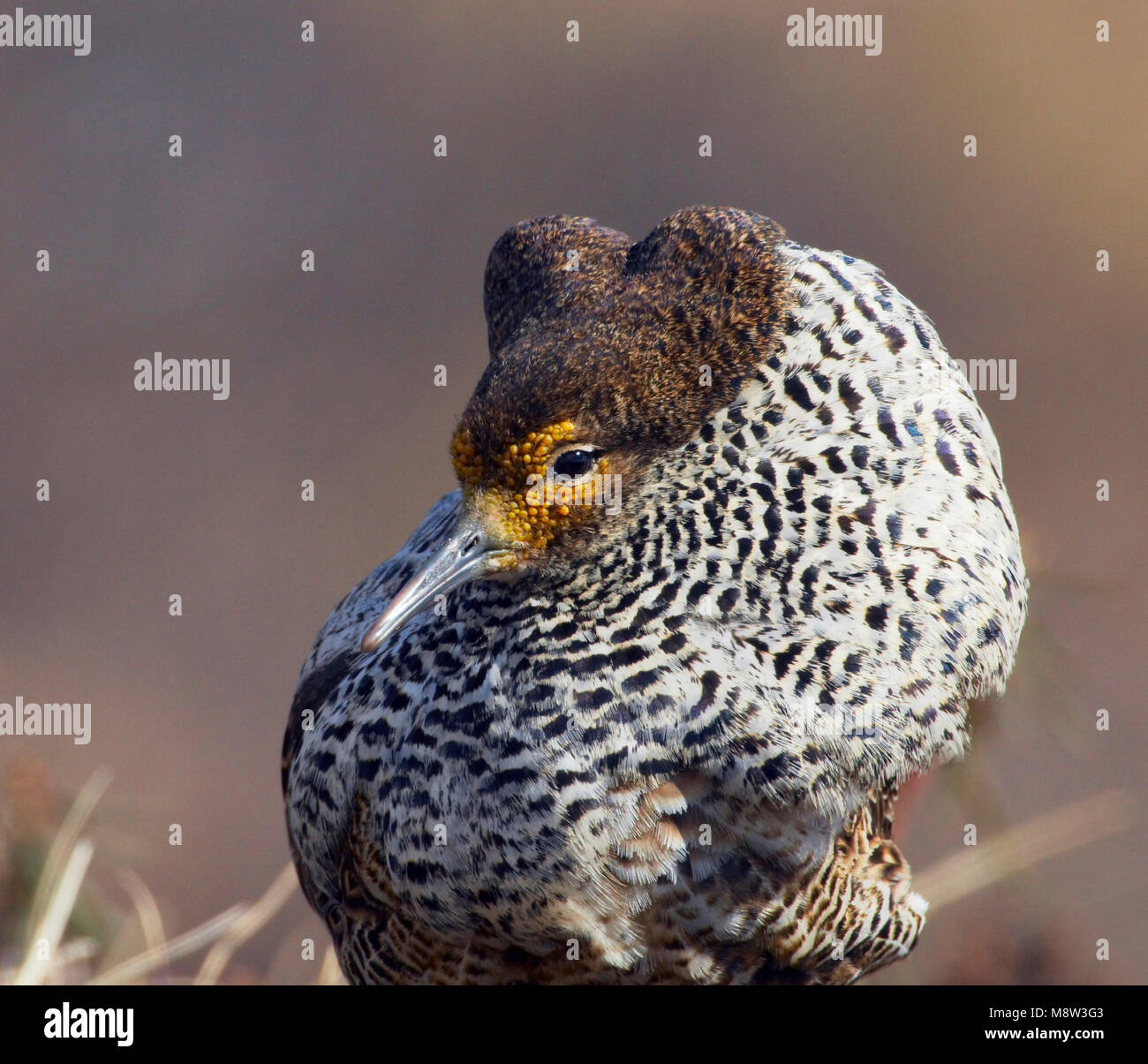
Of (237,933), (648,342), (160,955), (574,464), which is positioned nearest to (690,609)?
(574,464)

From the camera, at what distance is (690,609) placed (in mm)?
2506

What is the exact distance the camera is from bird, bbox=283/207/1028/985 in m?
2.47

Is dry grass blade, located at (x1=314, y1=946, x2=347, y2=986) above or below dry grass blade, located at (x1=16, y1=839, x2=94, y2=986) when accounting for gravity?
below

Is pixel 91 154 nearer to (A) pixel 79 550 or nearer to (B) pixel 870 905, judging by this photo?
(A) pixel 79 550

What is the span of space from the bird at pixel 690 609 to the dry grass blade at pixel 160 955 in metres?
0.94

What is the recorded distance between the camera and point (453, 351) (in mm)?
7820

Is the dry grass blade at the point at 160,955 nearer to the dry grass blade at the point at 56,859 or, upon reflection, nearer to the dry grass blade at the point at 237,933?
the dry grass blade at the point at 237,933

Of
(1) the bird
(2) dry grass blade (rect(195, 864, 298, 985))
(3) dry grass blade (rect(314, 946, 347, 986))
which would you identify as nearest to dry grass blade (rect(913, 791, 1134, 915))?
(1) the bird

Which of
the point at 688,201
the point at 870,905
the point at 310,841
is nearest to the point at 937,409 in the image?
the point at 870,905

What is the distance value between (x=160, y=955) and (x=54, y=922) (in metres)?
0.25

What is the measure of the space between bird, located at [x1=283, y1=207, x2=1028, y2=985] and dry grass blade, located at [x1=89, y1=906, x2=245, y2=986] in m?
0.94

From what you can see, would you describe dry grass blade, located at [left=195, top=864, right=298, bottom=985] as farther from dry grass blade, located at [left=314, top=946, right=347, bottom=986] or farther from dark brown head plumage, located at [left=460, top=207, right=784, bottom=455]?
dark brown head plumage, located at [left=460, top=207, right=784, bottom=455]

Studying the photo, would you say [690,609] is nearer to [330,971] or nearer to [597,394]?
[597,394]

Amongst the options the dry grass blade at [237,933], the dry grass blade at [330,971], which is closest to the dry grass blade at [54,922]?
the dry grass blade at [237,933]
